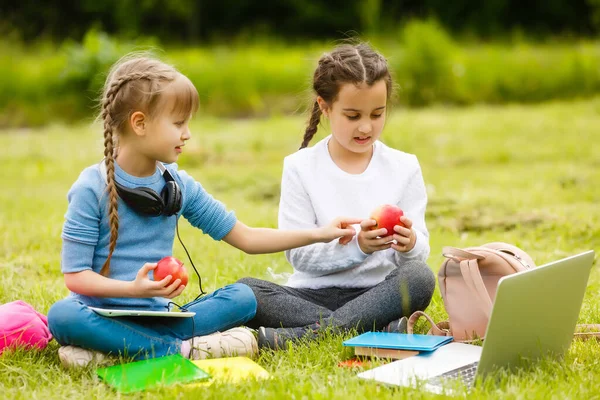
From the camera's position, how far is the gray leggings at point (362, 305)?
3258 mm

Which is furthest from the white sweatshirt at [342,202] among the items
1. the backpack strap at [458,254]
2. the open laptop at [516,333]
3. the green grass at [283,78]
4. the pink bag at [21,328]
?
the green grass at [283,78]

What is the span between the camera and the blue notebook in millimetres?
2908

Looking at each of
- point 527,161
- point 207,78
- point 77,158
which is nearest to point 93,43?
point 207,78

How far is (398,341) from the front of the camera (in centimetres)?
297

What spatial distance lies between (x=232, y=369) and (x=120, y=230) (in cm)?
69

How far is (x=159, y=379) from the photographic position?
2.68 metres

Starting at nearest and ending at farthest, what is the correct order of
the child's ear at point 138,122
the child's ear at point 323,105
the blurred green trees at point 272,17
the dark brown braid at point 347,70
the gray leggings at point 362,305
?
the child's ear at point 138,122
the gray leggings at point 362,305
the dark brown braid at point 347,70
the child's ear at point 323,105
the blurred green trees at point 272,17

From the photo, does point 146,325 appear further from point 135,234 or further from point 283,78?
point 283,78

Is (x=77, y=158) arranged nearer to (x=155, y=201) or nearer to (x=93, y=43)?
(x=93, y=43)

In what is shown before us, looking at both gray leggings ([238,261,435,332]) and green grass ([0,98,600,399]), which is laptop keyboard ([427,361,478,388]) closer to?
green grass ([0,98,600,399])

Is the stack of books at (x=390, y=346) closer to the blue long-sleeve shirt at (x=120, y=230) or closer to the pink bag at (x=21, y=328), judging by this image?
the blue long-sleeve shirt at (x=120, y=230)

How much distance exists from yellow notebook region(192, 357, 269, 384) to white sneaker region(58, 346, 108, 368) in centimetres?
35

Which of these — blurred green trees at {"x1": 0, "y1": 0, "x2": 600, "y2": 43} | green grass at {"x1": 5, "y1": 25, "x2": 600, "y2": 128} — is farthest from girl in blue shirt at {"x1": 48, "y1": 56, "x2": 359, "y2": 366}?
blurred green trees at {"x1": 0, "y1": 0, "x2": 600, "y2": 43}

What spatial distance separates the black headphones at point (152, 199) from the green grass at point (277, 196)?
621 millimetres
